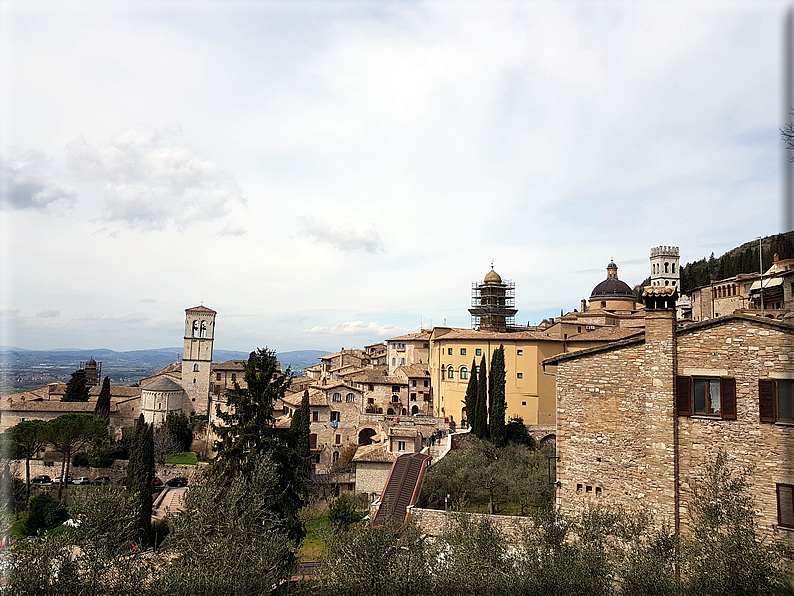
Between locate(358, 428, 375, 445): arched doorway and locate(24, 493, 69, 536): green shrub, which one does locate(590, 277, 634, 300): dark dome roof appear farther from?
locate(24, 493, 69, 536): green shrub

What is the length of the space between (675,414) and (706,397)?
0.72 m

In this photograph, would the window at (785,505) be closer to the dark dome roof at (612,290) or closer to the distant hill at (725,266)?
the distant hill at (725,266)

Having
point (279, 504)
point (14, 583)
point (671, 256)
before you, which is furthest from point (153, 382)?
point (671, 256)

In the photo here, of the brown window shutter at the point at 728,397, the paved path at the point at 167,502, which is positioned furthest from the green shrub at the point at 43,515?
the brown window shutter at the point at 728,397

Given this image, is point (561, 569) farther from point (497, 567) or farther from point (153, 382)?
point (153, 382)

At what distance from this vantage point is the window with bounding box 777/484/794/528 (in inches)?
378

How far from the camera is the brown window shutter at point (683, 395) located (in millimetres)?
11000

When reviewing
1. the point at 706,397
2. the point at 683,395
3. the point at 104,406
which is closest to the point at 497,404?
the point at 683,395

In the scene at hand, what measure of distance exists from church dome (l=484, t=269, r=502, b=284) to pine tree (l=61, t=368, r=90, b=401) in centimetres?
4037

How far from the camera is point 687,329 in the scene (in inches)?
440

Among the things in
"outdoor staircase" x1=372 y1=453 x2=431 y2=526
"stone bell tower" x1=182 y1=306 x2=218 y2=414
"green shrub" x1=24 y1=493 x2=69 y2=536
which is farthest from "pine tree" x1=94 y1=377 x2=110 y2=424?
"outdoor staircase" x1=372 y1=453 x2=431 y2=526

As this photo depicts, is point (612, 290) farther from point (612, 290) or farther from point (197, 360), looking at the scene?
point (197, 360)

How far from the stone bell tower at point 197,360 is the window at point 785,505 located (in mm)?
49800

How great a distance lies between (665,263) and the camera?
242 feet
